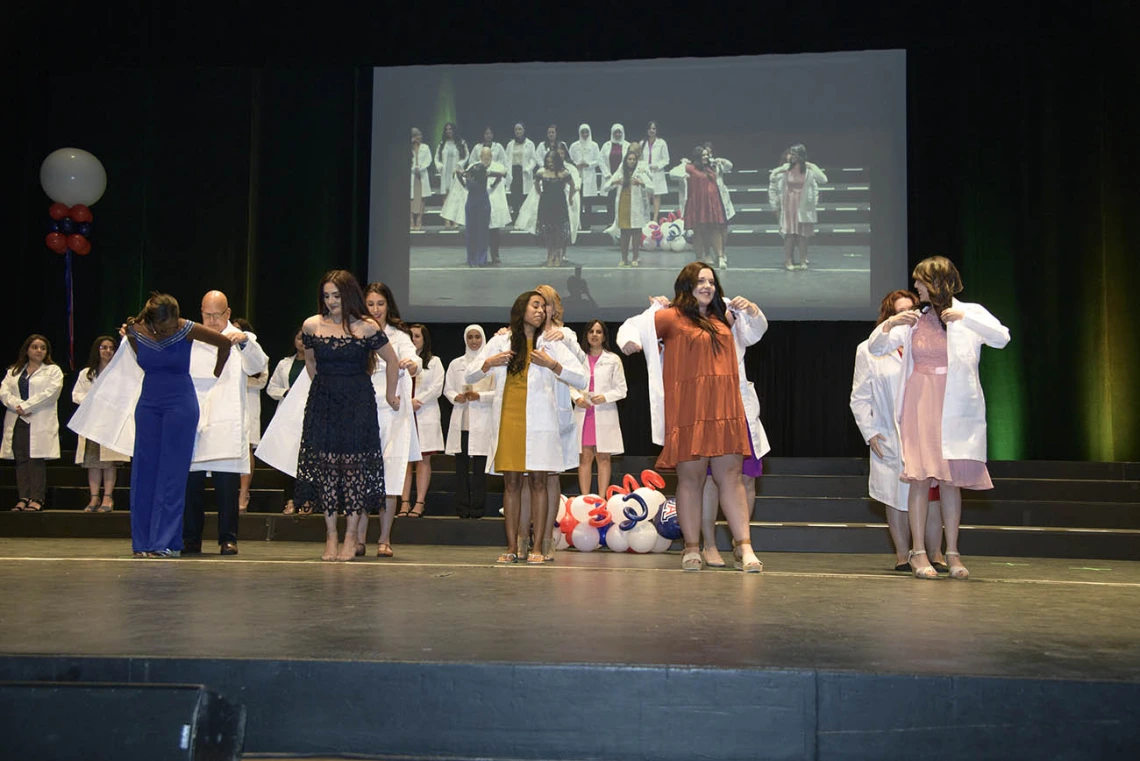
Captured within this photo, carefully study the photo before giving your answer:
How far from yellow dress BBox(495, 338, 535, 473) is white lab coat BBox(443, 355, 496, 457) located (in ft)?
5.89

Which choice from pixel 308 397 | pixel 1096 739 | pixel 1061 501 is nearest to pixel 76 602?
pixel 308 397

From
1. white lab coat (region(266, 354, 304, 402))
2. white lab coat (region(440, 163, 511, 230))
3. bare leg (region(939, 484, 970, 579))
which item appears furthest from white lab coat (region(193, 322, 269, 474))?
white lab coat (region(440, 163, 511, 230))

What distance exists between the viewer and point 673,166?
10188 millimetres

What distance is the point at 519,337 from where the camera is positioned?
18.1ft

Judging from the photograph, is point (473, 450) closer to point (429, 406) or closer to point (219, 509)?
point (429, 406)

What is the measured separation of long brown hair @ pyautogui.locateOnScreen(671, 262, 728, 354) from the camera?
4906 mm

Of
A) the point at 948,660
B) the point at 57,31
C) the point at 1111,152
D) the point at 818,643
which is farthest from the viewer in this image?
the point at 57,31

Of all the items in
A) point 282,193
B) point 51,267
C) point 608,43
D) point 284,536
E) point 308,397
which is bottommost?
point 284,536

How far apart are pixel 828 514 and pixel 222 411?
152 inches

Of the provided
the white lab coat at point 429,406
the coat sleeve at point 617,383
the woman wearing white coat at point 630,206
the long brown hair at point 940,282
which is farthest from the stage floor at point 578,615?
the woman wearing white coat at point 630,206

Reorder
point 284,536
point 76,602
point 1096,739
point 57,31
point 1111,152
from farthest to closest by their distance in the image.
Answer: point 57,31, point 1111,152, point 284,536, point 76,602, point 1096,739

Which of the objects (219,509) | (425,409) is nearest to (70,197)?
(425,409)

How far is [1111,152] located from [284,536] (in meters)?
7.44

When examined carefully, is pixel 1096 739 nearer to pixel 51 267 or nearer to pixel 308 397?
pixel 308 397
